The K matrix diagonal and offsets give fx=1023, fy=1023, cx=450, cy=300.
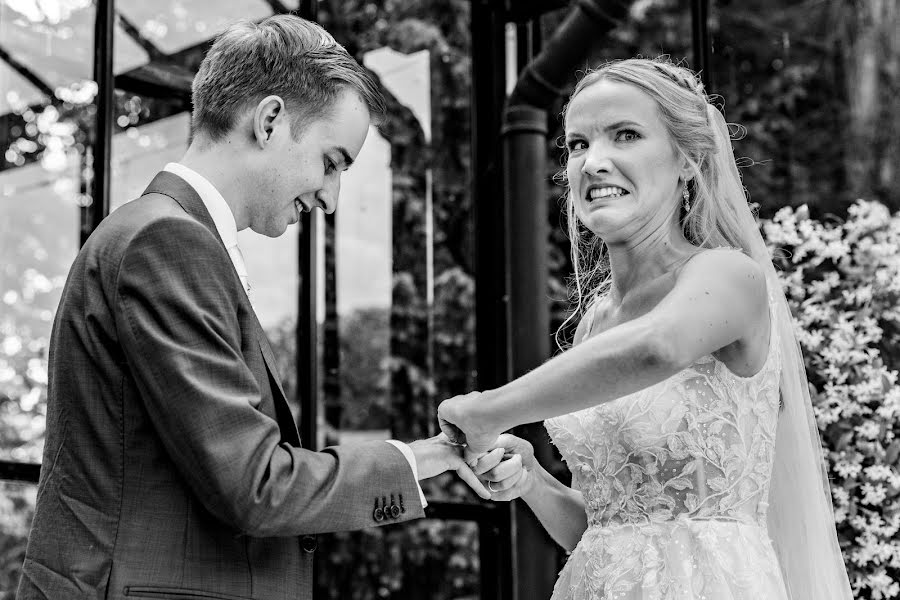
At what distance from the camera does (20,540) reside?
5.50 meters

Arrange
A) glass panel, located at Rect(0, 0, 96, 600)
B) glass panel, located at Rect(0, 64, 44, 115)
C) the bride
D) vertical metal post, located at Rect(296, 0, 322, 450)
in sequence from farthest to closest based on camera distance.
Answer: glass panel, located at Rect(0, 64, 44, 115) → glass panel, located at Rect(0, 0, 96, 600) → vertical metal post, located at Rect(296, 0, 322, 450) → the bride

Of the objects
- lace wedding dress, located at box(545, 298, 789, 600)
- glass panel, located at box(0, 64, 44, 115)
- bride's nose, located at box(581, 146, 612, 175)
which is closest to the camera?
lace wedding dress, located at box(545, 298, 789, 600)

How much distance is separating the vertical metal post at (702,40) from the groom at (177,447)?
2402mm

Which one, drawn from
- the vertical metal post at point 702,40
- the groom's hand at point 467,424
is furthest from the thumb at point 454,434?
the vertical metal post at point 702,40

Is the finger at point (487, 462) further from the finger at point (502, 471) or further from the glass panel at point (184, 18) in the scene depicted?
the glass panel at point (184, 18)

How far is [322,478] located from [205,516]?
0.19 metres

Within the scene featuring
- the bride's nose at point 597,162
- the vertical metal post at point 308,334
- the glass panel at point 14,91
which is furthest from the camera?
the glass panel at point 14,91

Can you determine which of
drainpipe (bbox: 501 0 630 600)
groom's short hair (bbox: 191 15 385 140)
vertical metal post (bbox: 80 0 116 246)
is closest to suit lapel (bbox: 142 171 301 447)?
groom's short hair (bbox: 191 15 385 140)

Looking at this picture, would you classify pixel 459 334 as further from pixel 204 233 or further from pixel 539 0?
pixel 204 233

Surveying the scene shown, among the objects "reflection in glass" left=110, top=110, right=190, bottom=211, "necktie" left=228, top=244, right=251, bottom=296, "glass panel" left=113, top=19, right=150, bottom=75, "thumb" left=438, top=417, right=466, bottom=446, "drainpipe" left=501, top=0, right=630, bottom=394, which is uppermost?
"glass panel" left=113, top=19, right=150, bottom=75

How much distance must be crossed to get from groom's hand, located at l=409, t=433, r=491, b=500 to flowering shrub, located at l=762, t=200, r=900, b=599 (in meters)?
1.54

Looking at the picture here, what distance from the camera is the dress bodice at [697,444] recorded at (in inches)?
78.0

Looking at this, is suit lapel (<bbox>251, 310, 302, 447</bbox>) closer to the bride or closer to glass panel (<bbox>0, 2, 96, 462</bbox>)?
the bride

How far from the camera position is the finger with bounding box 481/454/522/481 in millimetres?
2189
